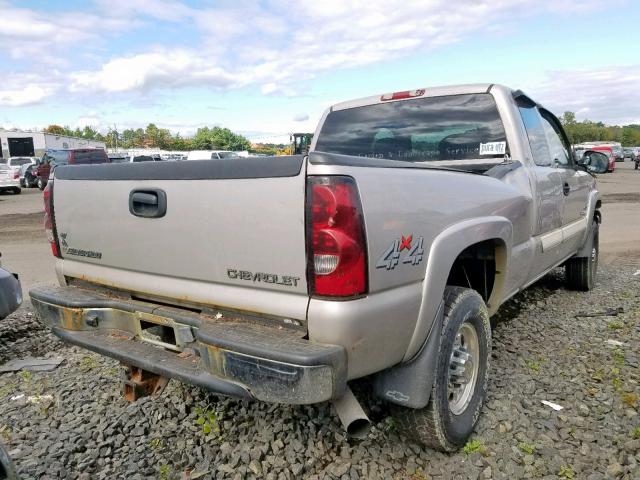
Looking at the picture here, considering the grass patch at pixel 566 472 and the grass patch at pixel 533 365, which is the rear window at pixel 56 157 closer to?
the grass patch at pixel 533 365

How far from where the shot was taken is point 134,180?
8.07ft

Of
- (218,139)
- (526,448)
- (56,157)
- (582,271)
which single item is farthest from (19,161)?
(218,139)

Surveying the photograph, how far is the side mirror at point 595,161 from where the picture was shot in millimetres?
5160

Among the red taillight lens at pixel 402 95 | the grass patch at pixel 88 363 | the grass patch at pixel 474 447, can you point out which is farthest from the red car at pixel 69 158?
the grass patch at pixel 474 447

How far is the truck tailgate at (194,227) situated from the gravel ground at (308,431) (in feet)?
3.03

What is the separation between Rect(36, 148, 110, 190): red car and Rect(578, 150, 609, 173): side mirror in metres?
18.5

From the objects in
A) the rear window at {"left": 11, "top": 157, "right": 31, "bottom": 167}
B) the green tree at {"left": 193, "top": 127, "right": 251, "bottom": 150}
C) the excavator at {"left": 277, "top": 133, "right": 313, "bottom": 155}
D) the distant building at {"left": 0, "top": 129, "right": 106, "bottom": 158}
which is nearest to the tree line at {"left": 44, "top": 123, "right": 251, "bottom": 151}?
the green tree at {"left": 193, "top": 127, "right": 251, "bottom": 150}

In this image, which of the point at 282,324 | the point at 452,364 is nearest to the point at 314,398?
the point at 282,324

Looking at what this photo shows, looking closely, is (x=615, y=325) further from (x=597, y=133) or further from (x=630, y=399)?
(x=597, y=133)

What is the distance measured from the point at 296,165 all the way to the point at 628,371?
2.99 meters

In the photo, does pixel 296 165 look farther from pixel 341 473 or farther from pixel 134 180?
pixel 341 473

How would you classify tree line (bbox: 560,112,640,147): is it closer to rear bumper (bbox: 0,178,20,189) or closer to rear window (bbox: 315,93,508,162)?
rear bumper (bbox: 0,178,20,189)

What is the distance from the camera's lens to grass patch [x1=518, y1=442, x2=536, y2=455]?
2607 millimetres

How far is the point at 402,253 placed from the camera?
2.09 m
